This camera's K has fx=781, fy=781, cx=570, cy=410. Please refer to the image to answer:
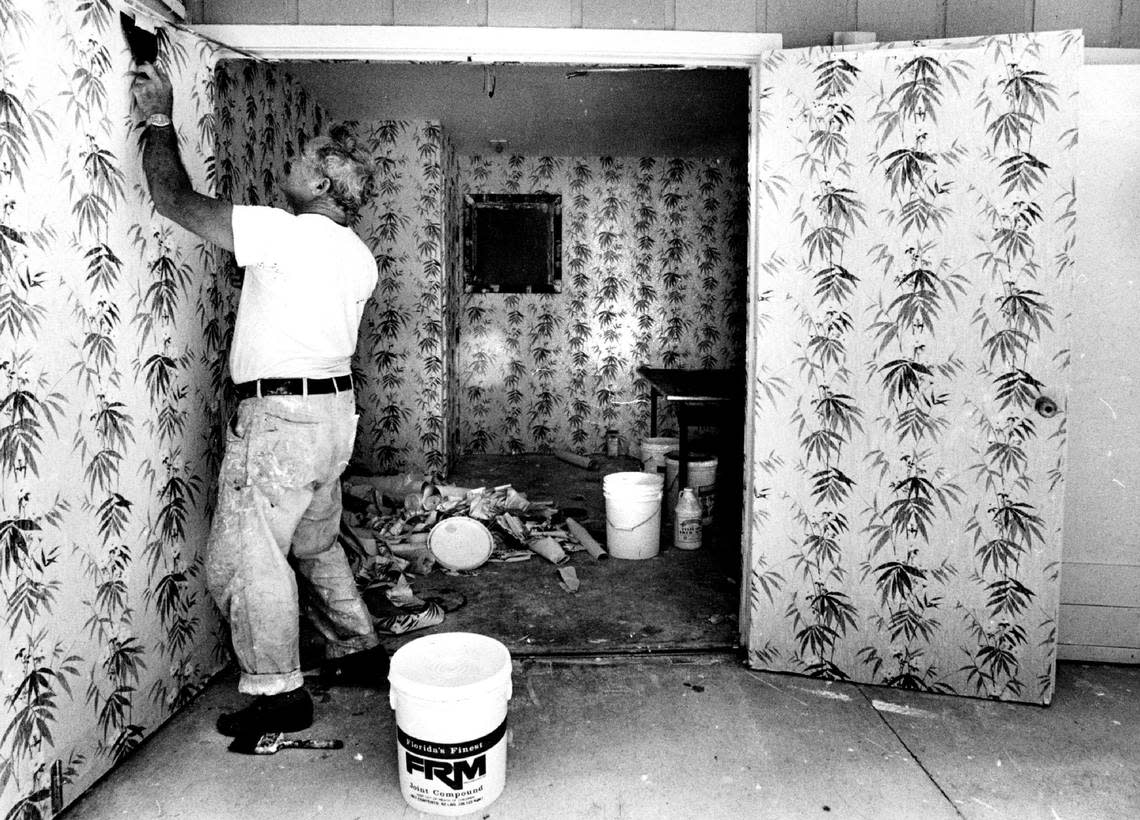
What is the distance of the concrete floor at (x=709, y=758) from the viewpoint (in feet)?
6.19

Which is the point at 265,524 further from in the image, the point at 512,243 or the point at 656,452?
the point at 512,243

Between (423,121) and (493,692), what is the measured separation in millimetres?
4660

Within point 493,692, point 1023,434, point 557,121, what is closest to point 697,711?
point 493,692

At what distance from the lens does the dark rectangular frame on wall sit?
21.3ft

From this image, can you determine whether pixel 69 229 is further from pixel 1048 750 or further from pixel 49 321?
pixel 1048 750

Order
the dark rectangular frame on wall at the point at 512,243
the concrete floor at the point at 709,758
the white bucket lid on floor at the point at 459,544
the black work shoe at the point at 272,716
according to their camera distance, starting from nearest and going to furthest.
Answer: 1. the concrete floor at the point at 709,758
2. the black work shoe at the point at 272,716
3. the white bucket lid on floor at the point at 459,544
4. the dark rectangular frame on wall at the point at 512,243

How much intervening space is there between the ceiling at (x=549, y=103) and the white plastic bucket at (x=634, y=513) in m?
1.98

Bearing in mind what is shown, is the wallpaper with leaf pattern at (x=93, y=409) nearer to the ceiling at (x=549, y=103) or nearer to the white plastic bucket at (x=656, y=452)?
the ceiling at (x=549, y=103)

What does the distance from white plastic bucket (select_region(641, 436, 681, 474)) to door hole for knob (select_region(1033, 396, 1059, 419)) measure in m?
2.56

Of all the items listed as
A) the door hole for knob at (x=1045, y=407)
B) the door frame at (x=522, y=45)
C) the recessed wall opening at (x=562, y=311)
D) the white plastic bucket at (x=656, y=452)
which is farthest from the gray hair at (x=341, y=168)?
the white plastic bucket at (x=656, y=452)

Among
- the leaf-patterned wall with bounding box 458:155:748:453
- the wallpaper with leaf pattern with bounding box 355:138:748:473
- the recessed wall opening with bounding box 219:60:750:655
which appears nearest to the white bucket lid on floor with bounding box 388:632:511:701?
the recessed wall opening with bounding box 219:60:750:655

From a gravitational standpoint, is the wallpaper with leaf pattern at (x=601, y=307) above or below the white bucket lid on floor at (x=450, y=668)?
above

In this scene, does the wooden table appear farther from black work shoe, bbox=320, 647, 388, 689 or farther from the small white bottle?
black work shoe, bbox=320, 647, 388, 689

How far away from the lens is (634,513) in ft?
12.5
